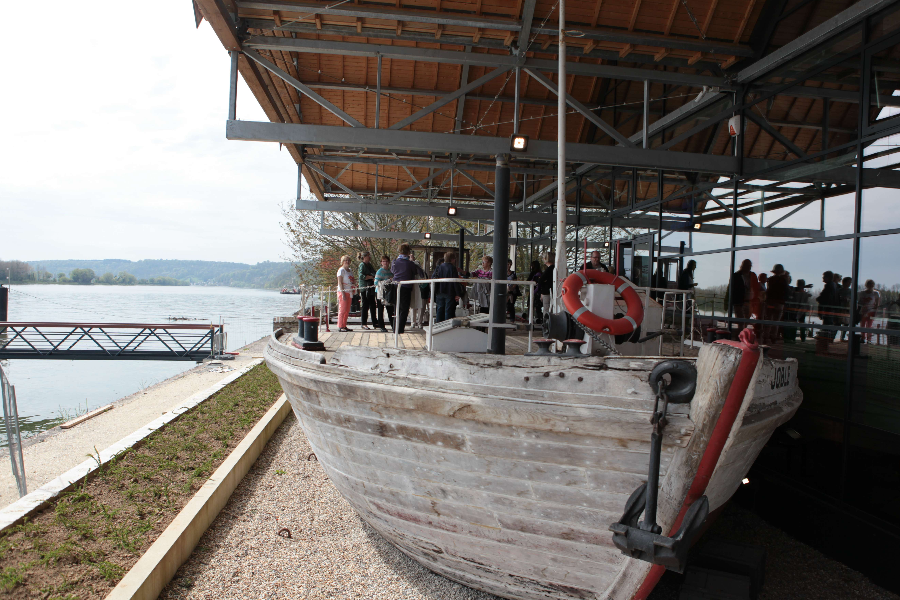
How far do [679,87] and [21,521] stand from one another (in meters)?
10.6

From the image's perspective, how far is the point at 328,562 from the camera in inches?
171

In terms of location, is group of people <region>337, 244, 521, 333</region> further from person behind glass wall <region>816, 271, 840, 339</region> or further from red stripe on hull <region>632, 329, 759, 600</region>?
person behind glass wall <region>816, 271, 840, 339</region>

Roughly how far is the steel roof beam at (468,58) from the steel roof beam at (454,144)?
1.07 m

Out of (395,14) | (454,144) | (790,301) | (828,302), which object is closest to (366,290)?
(454,144)

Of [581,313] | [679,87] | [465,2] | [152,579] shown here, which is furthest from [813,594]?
[679,87]

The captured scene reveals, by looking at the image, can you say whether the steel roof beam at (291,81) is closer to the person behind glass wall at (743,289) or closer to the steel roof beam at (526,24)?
the steel roof beam at (526,24)

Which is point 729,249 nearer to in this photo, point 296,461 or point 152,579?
point 296,461

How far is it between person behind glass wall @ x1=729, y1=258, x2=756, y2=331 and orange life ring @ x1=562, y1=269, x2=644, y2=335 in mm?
3347

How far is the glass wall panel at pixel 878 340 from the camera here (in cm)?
474

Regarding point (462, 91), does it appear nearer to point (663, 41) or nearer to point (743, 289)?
point (663, 41)

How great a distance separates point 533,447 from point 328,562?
8.12 ft

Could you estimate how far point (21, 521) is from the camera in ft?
13.2

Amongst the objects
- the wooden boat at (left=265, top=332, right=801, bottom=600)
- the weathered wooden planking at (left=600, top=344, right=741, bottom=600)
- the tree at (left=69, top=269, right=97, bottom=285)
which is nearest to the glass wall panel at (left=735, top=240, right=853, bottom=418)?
the wooden boat at (left=265, top=332, right=801, bottom=600)

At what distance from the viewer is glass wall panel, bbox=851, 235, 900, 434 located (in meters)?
4.74
